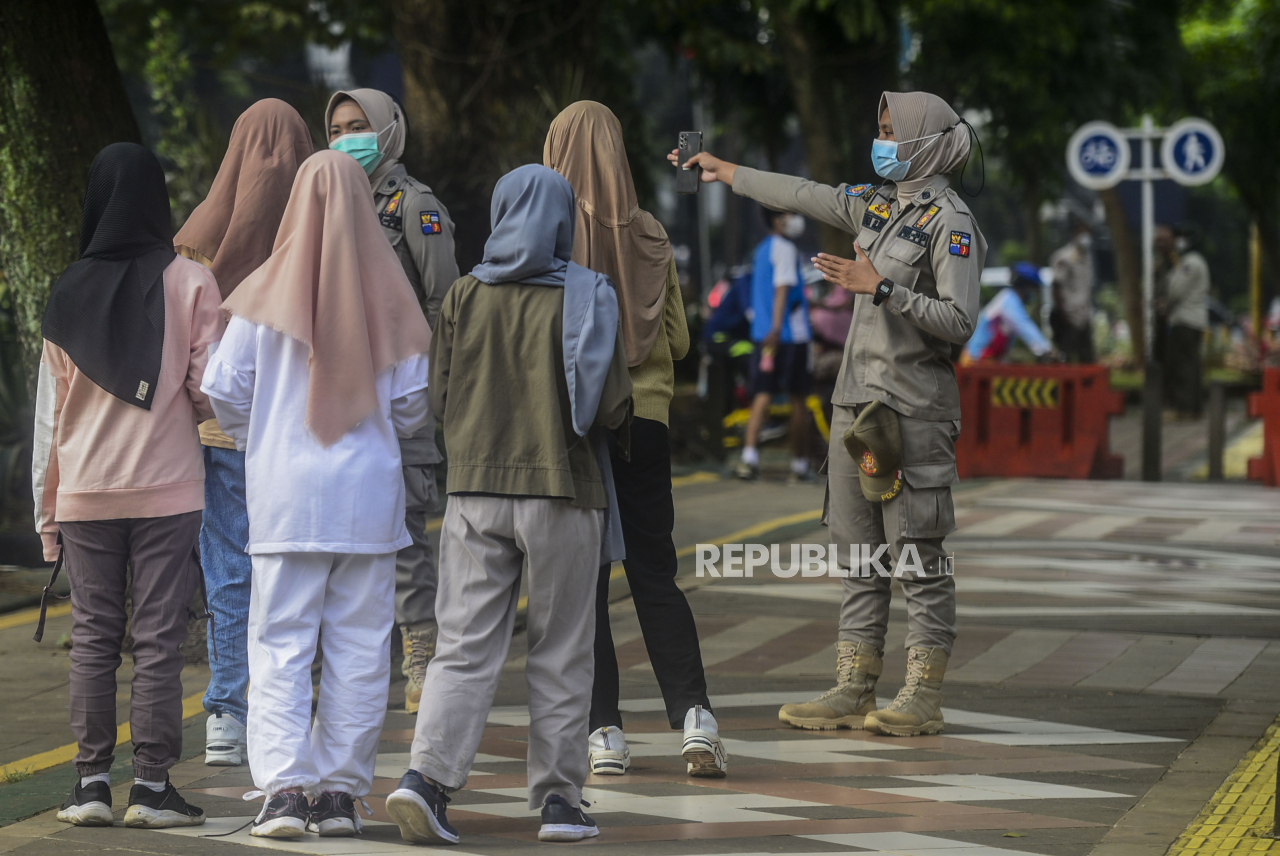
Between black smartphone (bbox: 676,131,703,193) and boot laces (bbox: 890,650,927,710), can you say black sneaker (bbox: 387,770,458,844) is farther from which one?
black smartphone (bbox: 676,131,703,193)

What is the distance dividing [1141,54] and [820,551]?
41.9 feet

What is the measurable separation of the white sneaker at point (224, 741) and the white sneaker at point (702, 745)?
1.41m

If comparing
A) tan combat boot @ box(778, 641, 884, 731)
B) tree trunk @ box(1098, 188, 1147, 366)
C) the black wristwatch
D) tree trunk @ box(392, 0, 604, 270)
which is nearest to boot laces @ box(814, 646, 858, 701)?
tan combat boot @ box(778, 641, 884, 731)

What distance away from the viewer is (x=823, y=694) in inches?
224

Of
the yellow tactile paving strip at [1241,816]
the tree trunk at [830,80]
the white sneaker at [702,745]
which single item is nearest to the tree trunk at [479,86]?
the tree trunk at [830,80]

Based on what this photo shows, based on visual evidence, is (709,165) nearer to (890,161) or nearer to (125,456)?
(890,161)

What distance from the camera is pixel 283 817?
4207mm

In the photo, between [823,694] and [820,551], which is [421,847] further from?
[820,551]

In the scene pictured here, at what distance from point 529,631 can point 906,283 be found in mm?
1901

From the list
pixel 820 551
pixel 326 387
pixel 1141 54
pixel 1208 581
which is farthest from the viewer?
pixel 1141 54

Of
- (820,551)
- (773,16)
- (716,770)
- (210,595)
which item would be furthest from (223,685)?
(773,16)

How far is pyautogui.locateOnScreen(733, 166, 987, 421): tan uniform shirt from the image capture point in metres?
5.21

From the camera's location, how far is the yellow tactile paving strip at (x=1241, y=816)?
418 centimetres

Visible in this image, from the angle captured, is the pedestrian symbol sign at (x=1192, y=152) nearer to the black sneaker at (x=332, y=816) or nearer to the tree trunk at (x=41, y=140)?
the tree trunk at (x=41, y=140)
